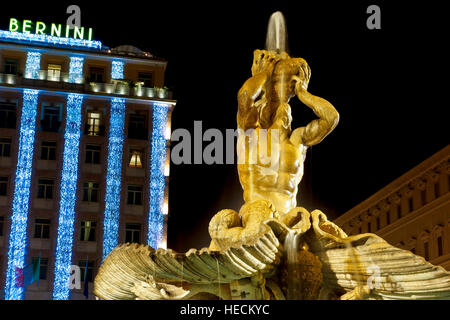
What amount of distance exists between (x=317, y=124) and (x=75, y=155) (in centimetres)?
3314

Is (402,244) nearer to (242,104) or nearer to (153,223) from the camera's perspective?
(153,223)

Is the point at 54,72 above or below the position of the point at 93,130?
above

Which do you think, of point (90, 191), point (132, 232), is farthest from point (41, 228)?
point (132, 232)

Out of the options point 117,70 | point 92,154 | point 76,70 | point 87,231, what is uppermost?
point 117,70

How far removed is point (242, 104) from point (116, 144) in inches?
1305

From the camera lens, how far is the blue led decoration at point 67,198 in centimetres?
3850

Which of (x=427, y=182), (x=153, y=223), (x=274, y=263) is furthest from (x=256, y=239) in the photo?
(x=427, y=182)

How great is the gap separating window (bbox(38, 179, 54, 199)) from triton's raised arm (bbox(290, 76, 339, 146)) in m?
32.4

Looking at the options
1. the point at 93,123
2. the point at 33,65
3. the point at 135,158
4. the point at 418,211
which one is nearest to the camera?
the point at 135,158

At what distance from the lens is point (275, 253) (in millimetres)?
8219

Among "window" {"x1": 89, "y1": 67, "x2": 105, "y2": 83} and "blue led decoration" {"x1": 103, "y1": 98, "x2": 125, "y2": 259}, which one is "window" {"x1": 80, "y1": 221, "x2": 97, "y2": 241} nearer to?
"blue led decoration" {"x1": 103, "y1": 98, "x2": 125, "y2": 259}

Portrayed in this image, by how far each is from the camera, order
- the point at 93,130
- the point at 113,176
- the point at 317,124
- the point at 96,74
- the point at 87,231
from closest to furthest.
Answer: the point at 317,124 → the point at 87,231 → the point at 113,176 → the point at 93,130 → the point at 96,74

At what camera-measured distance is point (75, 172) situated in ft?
134

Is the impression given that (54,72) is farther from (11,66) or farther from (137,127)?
A: (137,127)
